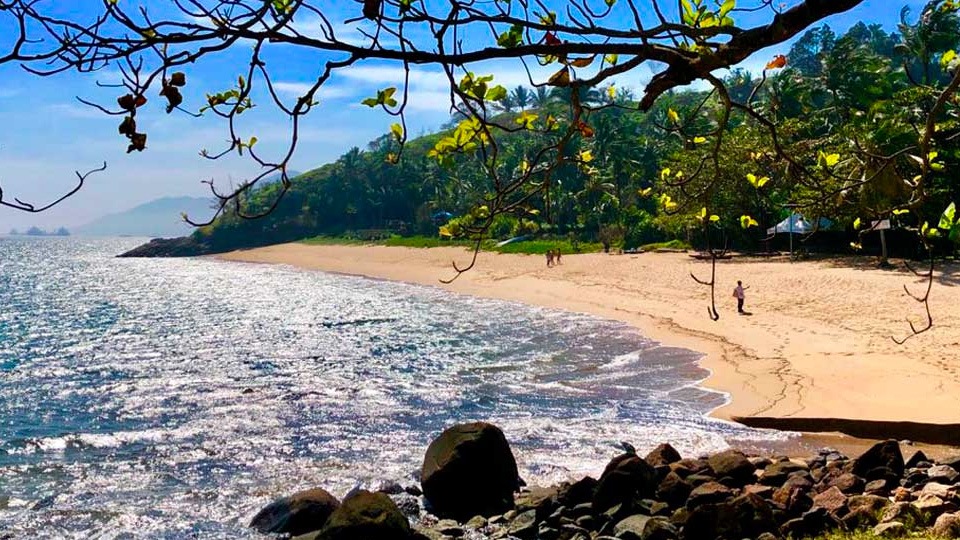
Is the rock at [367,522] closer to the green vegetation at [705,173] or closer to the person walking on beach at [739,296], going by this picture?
the green vegetation at [705,173]

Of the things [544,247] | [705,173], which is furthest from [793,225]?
[544,247]

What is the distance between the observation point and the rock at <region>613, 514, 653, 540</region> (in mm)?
A: 8086

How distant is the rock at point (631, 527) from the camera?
8086 millimetres

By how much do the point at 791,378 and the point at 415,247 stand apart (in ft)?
177

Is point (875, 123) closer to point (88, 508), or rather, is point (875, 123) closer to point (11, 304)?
point (88, 508)

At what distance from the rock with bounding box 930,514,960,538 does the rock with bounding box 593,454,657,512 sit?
3.18 metres

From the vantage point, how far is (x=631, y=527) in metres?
8.24

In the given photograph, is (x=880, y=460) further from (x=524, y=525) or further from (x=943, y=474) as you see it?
(x=524, y=525)

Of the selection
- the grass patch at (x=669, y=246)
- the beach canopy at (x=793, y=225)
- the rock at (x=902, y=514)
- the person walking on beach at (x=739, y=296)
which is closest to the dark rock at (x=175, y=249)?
the grass patch at (x=669, y=246)

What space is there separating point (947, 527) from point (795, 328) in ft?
47.1

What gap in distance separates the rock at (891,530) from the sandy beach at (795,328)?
4.99 meters

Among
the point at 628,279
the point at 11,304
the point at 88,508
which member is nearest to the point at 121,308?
the point at 11,304

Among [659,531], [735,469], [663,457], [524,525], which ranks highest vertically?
[735,469]

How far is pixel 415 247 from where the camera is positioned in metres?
67.6
